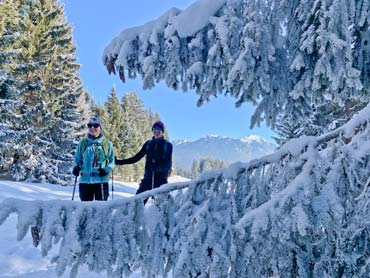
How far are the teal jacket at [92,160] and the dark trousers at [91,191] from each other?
86mm

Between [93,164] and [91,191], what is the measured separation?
1.42ft

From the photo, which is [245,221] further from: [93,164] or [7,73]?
[7,73]

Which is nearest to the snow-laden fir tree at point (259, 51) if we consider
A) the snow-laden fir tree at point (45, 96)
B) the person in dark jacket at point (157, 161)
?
the person in dark jacket at point (157, 161)

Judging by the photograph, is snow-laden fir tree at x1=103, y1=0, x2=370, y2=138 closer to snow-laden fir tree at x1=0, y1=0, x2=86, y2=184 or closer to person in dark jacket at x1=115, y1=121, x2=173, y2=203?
person in dark jacket at x1=115, y1=121, x2=173, y2=203

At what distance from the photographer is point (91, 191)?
20.0 ft

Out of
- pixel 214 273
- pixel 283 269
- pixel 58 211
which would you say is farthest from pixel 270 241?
pixel 58 211

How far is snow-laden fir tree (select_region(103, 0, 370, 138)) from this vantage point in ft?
9.09

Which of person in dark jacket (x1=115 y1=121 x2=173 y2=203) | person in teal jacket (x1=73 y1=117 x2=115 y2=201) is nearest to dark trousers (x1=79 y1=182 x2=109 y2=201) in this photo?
person in teal jacket (x1=73 y1=117 x2=115 y2=201)

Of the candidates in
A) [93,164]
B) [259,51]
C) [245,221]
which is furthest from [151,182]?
[245,221]

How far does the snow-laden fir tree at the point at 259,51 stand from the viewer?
2.77m

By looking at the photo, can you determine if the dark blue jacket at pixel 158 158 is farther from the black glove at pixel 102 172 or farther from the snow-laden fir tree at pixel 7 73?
the snow-laden fir tree at pixel 7 73

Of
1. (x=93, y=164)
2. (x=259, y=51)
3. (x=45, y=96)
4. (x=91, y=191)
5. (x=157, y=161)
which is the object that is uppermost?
(x=45, y=96)

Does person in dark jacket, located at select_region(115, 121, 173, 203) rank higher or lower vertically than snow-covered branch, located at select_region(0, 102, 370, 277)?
higher

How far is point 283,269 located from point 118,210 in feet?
3.17
